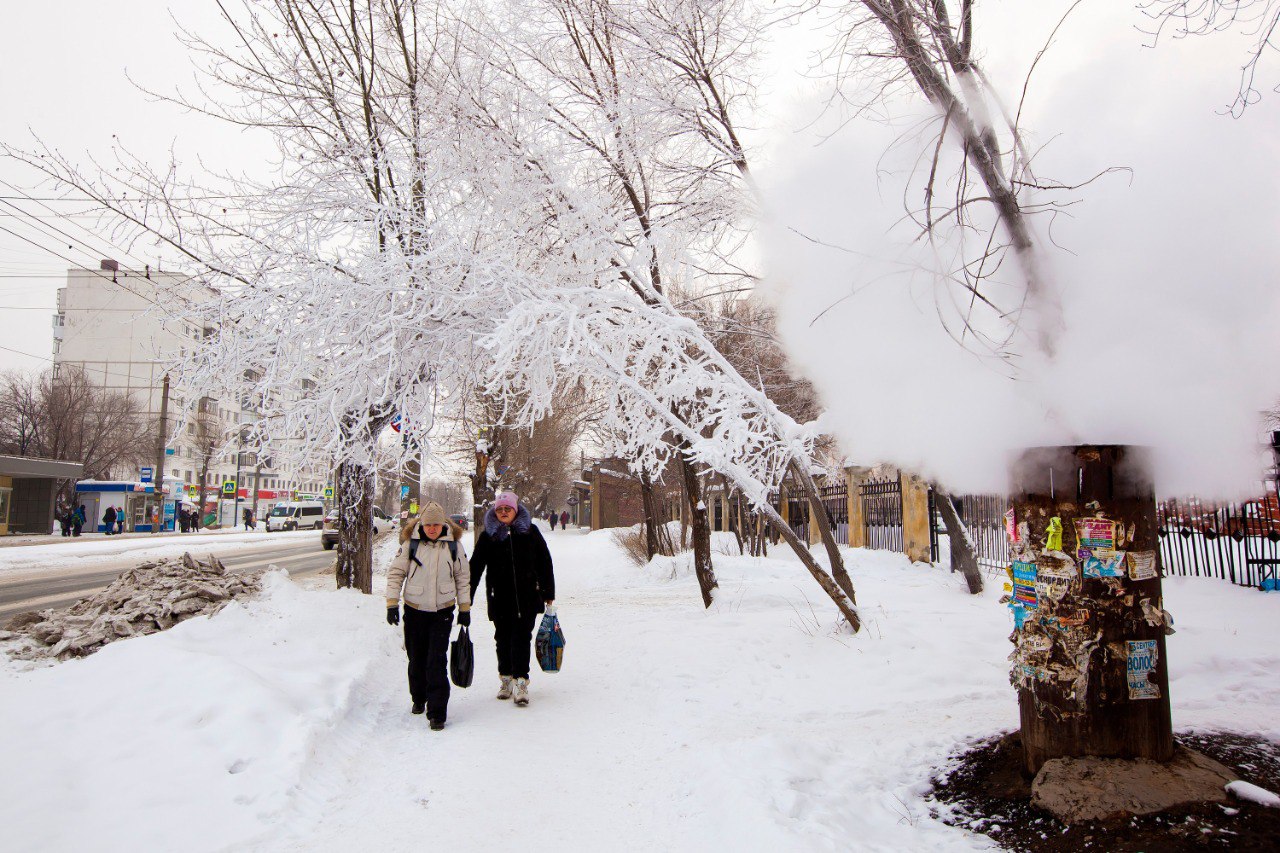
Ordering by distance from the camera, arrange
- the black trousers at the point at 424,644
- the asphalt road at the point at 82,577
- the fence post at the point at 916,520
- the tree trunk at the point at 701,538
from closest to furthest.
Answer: the black trousers at the point at 424,644
the tree trunk at the point at 701,538
the asphalt road at the point at 82,577
the fence post at the point at 916,520

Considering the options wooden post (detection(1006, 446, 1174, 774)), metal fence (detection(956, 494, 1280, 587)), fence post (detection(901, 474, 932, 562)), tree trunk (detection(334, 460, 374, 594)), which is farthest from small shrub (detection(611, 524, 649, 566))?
wooden post (detection(1006, 446, 1174, 774))

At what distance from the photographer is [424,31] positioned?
9273 mm

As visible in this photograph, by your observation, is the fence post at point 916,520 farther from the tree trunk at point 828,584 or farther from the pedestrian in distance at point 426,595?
the pedestrian in distance at point 426,595

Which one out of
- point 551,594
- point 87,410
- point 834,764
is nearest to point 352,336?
point 551,594

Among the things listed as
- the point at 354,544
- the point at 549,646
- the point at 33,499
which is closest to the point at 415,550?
the point at 549,646

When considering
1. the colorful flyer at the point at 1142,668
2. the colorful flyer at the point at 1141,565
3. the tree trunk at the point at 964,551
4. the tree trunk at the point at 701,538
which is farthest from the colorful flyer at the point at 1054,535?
the tree trunk at the point at 701,538

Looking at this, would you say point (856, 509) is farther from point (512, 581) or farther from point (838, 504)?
point (512, 581)

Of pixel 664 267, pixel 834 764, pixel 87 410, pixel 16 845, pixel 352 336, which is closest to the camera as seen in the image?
pixel 16 845

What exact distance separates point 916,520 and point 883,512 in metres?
2.44

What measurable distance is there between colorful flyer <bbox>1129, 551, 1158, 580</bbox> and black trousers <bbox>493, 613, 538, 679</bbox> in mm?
4111

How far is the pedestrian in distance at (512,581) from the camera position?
19.1 feet

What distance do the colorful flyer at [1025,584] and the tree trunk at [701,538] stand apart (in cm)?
617

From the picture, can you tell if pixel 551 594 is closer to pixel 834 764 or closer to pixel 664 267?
pixel 834 764

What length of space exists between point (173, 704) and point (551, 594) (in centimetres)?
265
